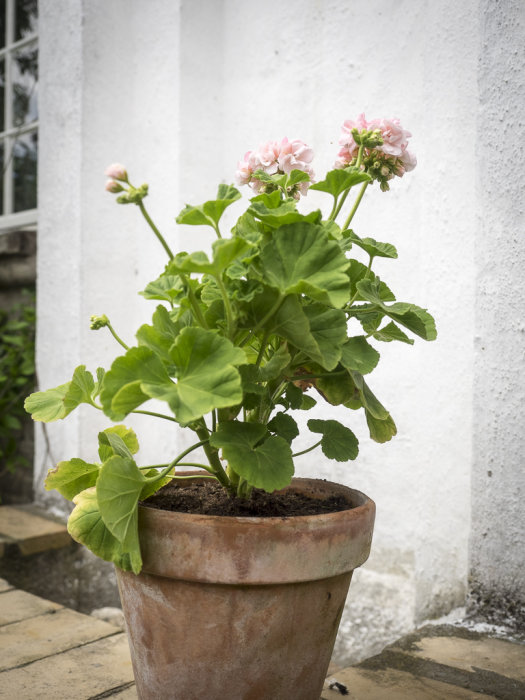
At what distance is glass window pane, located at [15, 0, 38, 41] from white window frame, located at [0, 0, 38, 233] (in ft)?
0.09

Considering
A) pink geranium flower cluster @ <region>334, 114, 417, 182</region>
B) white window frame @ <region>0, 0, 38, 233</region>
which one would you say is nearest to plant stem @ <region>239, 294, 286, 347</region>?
pink geranium flower cluster @ <region>334, 114, 417, 182</region>

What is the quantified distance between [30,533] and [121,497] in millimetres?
1432

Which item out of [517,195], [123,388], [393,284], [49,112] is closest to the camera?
[123,388]

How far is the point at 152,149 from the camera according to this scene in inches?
89.7

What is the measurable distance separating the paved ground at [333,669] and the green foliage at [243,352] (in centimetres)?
47

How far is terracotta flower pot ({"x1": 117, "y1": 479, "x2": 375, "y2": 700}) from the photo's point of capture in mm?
928

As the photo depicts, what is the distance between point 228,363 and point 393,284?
1.00 meters

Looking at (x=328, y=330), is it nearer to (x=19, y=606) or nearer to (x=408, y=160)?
(x=408, y=160)

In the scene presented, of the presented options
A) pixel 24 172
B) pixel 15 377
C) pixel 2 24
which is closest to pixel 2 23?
pixel 2 24

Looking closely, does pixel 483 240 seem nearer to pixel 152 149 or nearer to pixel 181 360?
pixel 181 360

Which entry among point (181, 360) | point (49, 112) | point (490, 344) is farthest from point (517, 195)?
point (49, 112)

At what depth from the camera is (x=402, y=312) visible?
101cm

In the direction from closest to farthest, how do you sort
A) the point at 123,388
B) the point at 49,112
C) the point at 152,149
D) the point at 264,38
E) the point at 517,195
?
1. the point at 123,388
2. the point at 517,195
3. the point at 264,38
4. the point at 152,149
5. the point at 49,112

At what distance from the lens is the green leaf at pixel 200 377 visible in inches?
31.9
